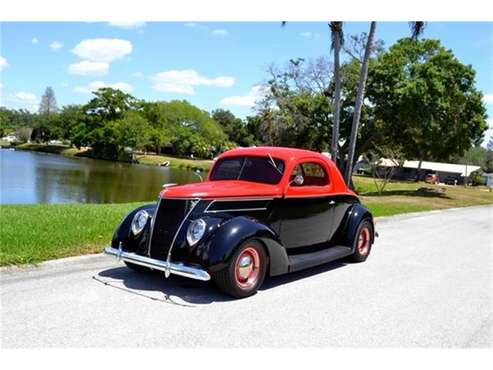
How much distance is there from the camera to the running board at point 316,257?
6977 millimetres

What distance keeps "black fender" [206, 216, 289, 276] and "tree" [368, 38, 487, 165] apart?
25.1 m

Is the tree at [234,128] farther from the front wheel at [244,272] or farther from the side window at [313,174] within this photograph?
the front wheel at [244,272]

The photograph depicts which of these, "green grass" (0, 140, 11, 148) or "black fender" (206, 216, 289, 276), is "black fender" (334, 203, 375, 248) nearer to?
"black fender" (206, 216, 289, 276)

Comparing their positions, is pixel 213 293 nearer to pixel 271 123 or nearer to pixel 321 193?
pixel 321 193

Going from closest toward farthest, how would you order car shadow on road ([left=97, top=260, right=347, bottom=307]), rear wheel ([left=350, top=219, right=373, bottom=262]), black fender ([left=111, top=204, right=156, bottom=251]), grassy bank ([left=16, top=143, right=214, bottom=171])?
1. car shadow on road ([left=97, top=260, right=347, bottom=307])
2. black fender ([left=111, top=204, right=156, bottom=251])
3. rear wheel ([left=350, top=219, right=373, bottom=262])
4. grassy bank ([left=16, top=143, right=214, bottom=171])

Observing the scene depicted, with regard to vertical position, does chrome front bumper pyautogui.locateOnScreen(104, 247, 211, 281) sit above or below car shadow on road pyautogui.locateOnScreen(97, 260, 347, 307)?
above

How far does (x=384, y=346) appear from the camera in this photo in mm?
4844

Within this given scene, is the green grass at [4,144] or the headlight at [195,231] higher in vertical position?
the headlight at [195,231]

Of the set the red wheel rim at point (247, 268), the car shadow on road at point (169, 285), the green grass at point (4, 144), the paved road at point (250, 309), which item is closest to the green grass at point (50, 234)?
the paved road at point (250, 309)

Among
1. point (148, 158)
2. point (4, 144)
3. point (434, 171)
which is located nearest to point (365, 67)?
point (148, 158)

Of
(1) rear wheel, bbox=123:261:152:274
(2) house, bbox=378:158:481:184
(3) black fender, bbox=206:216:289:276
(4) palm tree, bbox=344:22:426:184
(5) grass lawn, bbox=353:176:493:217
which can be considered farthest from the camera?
(2) house, bbox=378:158:481:184

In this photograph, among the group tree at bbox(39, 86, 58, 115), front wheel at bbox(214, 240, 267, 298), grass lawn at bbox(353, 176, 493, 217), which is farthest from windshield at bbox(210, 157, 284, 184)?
tree at bbox(39, 86, 58, 115)

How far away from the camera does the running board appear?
22.9ft

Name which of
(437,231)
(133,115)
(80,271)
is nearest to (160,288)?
(80,271)
